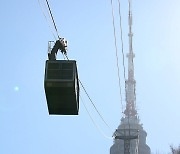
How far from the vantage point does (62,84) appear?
1127 centimetres

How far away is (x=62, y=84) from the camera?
11266mm

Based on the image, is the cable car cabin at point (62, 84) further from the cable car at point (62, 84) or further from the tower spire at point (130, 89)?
the tower spire at point (130, 89)

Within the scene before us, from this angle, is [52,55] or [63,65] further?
[52,55]

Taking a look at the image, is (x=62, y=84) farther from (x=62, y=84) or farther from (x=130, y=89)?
(x=130, y=89)

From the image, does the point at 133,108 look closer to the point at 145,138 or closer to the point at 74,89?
the point at 145,138

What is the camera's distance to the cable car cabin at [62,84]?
444 inches

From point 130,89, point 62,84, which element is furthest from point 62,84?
point 130,89

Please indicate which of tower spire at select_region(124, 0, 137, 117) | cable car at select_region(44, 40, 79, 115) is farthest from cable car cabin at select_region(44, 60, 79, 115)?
tower spire at select_region(124, 0, 137, 117)

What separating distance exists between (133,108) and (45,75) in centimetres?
13292

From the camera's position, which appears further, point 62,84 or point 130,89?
point 130,89

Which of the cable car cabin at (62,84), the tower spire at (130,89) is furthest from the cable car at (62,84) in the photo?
the tower spire at (130,89)

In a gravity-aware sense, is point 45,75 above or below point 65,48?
below

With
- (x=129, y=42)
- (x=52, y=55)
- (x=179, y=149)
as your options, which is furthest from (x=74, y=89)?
(x=129, y=42)

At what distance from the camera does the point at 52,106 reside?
12.0 m
